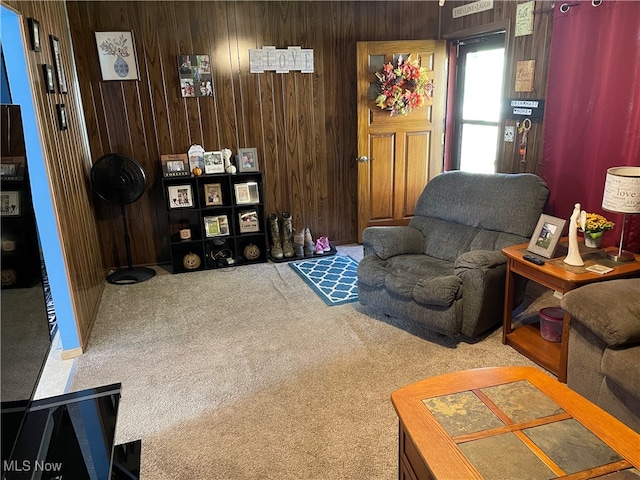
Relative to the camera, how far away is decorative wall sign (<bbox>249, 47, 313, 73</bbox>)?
14.1ft

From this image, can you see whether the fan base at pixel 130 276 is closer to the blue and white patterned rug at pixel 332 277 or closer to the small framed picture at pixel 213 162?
the small framed picture at pixel 213 162

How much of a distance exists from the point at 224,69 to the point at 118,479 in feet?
11.7

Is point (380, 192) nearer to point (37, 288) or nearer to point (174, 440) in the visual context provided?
point (174, 440)

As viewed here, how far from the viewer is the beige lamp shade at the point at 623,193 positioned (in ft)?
7.70

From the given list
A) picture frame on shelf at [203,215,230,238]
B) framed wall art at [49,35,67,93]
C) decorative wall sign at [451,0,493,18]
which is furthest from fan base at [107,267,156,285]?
decorative wall sign at [451,0,493,18]

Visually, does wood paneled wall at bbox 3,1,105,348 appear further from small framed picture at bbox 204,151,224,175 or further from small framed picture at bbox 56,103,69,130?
small framed picture at bbox 204,151,224,175

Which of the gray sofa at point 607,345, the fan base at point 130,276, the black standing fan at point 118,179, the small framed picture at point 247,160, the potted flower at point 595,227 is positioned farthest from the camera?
the small framed picture at point 247,160

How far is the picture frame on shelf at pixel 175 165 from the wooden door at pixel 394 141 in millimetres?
1638

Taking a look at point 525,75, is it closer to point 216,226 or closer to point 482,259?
point 482,259

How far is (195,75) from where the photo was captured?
165 inches

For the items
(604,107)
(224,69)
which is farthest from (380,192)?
(604,107)

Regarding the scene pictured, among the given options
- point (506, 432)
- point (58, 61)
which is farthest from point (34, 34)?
point (506, 432)

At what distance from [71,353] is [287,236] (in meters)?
2.20

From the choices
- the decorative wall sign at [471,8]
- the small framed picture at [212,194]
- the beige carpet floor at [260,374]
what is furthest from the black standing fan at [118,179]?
the decorative wall sign at [471,8]
